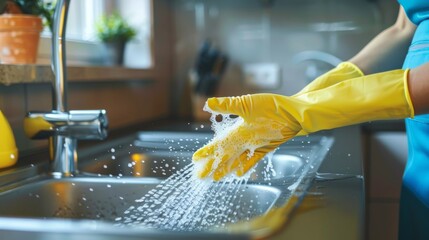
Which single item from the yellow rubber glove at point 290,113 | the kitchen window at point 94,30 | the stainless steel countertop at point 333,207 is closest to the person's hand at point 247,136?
the yellow rubber glove at point 290,113

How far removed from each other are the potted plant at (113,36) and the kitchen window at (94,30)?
0.10ft

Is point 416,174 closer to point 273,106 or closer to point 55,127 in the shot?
point 273,106

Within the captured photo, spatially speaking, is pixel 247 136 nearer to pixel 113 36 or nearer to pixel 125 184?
pixel 125 184

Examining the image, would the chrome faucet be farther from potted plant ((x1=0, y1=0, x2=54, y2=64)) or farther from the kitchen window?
the kitchen window

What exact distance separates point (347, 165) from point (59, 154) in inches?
20.4

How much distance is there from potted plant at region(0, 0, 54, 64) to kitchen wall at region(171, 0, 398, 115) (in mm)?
879

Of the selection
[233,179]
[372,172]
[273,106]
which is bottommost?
[372,172]

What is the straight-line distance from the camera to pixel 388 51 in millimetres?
1122

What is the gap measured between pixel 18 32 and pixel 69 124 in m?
0.31

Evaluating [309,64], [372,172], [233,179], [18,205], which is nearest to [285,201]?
[233,179]

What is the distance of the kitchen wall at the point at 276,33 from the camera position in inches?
69.4

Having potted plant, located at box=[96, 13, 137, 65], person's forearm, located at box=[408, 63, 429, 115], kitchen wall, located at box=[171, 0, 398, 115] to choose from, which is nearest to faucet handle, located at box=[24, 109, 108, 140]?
person's forearm, located at box=[408, 63, 429, 115]

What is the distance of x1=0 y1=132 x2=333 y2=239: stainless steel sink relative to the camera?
30.7 inches

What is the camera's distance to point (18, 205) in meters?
0.83
